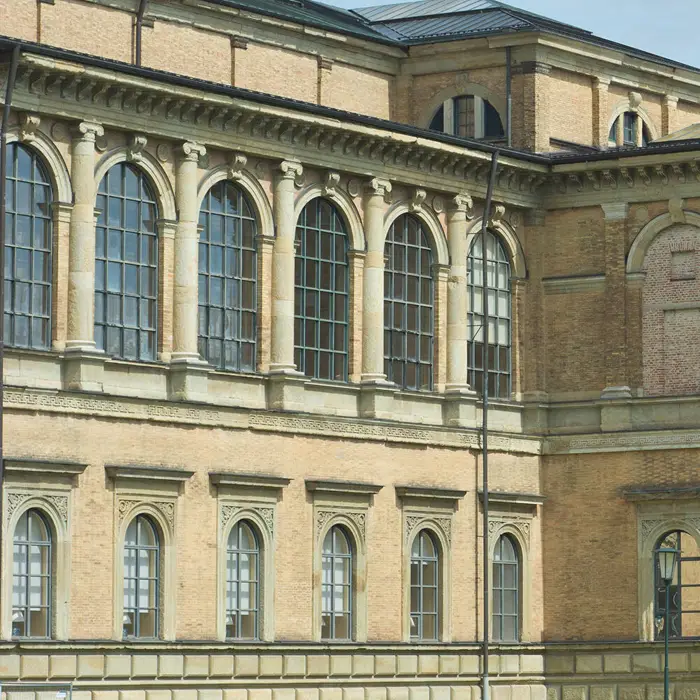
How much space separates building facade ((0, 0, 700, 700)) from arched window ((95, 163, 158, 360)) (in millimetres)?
71

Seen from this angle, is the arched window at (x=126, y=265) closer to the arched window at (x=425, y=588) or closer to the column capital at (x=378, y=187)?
the column capital at (x=378, y=187)

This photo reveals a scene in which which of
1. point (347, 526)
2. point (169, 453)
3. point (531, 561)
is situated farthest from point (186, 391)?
point (531, 561)

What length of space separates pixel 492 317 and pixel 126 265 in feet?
35.8

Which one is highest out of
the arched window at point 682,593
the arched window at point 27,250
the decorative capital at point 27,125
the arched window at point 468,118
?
the arched window at point 468,118

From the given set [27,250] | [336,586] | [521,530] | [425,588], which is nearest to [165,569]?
[336,586]

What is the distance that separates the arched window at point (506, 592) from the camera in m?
58.5

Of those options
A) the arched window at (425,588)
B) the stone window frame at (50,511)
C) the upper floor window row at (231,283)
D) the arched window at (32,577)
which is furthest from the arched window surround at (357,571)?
the arched window at (32,577)

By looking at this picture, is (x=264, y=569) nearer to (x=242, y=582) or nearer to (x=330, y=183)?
(x=242, y=582)

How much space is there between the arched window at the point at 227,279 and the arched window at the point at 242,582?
313 cm

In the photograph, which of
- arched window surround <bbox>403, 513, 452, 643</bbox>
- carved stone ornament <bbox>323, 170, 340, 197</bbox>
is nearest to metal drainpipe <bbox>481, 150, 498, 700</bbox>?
arched window surround <bbox>403, 513, 452, 643</bbox>

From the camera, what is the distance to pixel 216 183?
53.0 m

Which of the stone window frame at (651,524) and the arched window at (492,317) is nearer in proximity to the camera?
the stone window frame at (651,524)

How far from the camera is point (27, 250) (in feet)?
161

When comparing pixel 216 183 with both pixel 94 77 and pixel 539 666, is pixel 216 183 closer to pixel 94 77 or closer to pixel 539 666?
pixel 94 77
